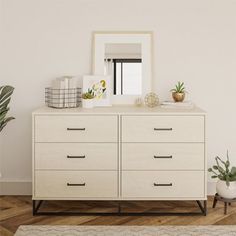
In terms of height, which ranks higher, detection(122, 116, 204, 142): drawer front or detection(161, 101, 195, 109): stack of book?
detection(161, 101, 195, 109): stack of book

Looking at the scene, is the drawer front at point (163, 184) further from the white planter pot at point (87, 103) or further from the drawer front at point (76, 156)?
the white planter pot at point (87, 103)

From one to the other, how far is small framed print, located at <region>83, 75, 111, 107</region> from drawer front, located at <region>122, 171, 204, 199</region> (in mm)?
654

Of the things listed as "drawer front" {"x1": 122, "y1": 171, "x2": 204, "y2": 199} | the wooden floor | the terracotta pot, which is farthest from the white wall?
the wooden floor

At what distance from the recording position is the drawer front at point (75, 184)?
3.30 m

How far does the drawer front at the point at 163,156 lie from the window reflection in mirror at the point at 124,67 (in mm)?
609

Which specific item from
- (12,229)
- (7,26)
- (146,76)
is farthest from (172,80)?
(12,229)

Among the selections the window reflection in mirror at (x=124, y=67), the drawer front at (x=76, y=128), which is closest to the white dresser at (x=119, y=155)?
the drawer front at (x=76, y=128)

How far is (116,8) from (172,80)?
0.76m

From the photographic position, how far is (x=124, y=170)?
3291mm

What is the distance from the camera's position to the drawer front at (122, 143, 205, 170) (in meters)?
3.26

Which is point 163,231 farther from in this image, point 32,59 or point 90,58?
point 32,59

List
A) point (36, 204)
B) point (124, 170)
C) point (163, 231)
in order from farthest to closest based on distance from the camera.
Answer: point (36, 204) < point (124, 170) < point (163, 231)

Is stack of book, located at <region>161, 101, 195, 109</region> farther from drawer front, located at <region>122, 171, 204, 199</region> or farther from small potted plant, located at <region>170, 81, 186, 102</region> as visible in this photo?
drawer front, located at <region>122, 171, 204, 199</region>

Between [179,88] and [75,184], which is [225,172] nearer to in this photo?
[179,88]
